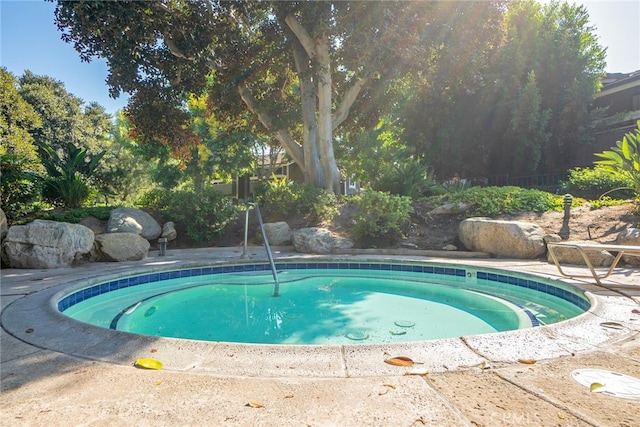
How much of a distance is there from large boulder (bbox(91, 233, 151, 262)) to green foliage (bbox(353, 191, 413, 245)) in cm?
450

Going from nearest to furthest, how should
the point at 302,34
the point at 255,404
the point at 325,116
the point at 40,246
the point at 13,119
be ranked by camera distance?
the point at 255,404 < the point at 40,246 < the point at 302,34 < the point at 325,116 < the point at 13,119

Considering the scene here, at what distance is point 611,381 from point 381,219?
674 cm

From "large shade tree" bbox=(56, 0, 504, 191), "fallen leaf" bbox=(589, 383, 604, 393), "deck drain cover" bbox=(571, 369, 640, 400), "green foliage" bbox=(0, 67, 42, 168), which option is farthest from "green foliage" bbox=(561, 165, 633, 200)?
"green foliage" bbox=(0, 67, 42, 168)

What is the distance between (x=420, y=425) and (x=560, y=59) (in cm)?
1822

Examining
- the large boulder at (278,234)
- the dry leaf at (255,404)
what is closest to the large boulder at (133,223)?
the large boulder at (278,234)

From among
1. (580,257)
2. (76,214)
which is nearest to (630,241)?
(580,257)

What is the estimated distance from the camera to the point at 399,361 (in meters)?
1.95

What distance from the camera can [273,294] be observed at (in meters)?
5.10

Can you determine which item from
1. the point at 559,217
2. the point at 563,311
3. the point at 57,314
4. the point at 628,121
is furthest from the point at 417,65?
the point at 628,121

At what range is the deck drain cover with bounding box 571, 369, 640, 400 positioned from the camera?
1603 millimetres

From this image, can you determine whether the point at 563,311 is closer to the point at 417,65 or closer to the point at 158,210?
the point at 417,65

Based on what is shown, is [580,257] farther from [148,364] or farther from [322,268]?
[148,364]

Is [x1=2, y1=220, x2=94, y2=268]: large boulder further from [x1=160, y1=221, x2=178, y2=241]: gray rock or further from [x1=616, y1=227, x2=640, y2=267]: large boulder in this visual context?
[x1=616, y1=227, x2=640, y2=267]: large boulder

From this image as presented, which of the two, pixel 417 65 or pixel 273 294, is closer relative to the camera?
pixel 273 294
